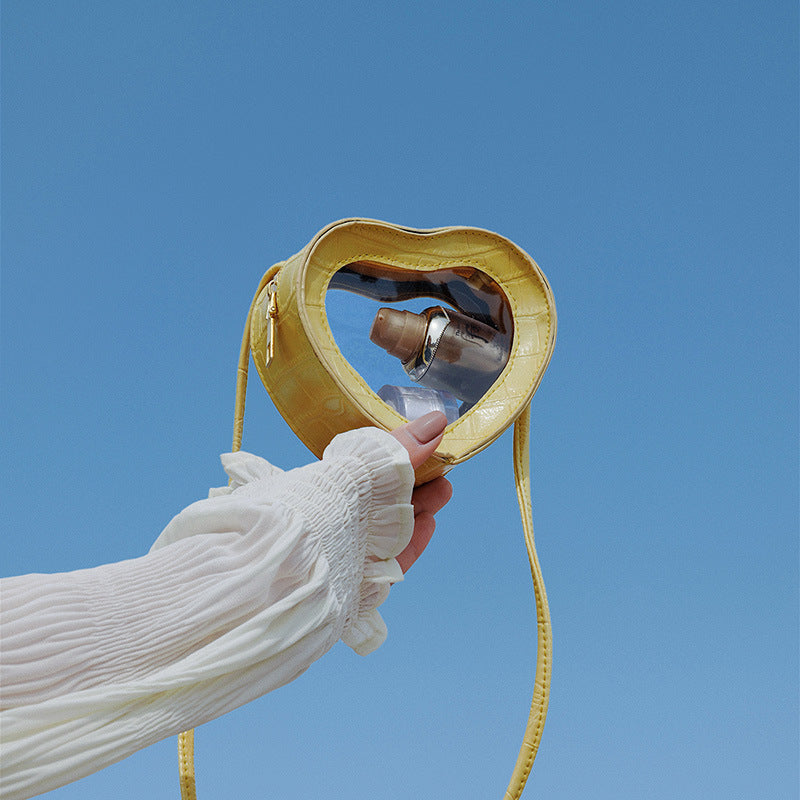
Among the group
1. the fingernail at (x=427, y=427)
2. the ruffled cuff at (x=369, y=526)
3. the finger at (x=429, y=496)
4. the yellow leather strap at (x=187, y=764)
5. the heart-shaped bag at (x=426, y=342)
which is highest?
the heart-shaped bag at (x=426, y=342)

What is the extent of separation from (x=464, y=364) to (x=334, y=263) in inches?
10.9

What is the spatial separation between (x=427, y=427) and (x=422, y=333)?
222 millimetres

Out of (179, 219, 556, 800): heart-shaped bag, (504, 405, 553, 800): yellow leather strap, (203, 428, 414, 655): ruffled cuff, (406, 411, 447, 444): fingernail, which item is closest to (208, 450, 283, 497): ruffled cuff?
(203, 428, 414, 655): ruffled cuff

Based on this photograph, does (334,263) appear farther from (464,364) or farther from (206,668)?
(206,668)

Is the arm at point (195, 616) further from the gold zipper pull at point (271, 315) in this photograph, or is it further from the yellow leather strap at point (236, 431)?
the yellow leather strap at point (236, 431)

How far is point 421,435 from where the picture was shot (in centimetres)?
123

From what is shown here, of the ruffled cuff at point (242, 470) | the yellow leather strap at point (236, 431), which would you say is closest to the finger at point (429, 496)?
the ruffled cuff at point (242, 470)

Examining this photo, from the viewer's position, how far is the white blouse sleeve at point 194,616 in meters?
0.90

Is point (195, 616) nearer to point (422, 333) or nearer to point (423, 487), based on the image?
point (423, 487)

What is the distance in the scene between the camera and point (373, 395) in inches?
51.4

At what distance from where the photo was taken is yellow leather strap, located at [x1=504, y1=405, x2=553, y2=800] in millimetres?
1313

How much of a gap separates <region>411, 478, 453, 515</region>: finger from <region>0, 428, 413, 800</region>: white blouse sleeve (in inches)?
5.6

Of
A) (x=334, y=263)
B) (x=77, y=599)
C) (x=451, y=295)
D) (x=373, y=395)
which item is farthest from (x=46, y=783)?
(x=451, y=295)

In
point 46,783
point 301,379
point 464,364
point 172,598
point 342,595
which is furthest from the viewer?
point 464,364
